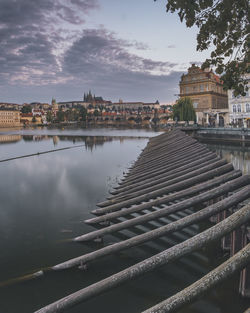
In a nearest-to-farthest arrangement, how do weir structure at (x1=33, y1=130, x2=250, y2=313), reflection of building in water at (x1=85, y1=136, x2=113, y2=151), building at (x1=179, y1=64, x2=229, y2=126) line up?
weir structure at (x1=33, y1=130, x2=250, y2=313) < reflection of building in water at (x1=85, y1=136, x2=113, y2=151) < building at (x1=179, y1=64, x2=229, y2=126)

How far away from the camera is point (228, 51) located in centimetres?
726

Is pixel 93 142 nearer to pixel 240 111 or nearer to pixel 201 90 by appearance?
pixel 240 111

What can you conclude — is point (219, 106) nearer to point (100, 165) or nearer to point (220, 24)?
point (100, 165)

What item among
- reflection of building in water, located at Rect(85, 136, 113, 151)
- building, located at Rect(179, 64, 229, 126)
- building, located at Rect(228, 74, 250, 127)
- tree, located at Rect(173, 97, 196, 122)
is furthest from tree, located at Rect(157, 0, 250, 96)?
building, located at Rect(179, 64, 229, 126)

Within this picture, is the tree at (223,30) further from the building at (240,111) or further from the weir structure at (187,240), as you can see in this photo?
the building at (240,111)

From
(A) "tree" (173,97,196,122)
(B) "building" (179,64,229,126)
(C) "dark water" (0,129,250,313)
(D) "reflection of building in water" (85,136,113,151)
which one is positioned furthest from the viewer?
(B) "building" (179,64,229,126)

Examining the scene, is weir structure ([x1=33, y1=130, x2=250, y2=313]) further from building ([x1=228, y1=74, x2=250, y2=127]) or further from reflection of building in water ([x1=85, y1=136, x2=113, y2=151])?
building ([x1=228, y1=74, x2=250, y2=127])

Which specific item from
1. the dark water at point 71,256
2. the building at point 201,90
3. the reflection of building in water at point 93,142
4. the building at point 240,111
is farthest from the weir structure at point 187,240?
the building at point 201,90

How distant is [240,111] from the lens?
57.0m

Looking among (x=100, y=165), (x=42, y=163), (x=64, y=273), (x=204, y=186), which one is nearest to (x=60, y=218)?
(x=64, y=273)

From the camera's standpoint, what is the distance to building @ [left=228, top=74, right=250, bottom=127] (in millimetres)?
54906

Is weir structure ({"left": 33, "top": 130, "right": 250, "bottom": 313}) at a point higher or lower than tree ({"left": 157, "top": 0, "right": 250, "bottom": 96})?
A: lower

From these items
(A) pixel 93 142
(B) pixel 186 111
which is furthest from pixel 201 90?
(A) pixel 93 142

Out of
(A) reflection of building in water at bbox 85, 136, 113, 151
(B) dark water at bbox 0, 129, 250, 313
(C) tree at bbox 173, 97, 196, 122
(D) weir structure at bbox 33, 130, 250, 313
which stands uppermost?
(C) tree at bbox 173, 97, 196, 122
